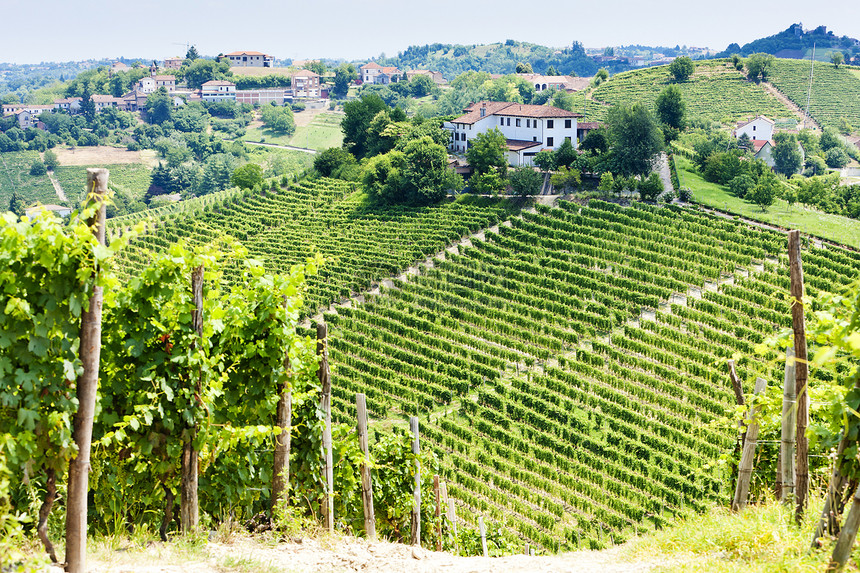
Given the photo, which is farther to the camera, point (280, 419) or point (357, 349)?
point (357, 349)

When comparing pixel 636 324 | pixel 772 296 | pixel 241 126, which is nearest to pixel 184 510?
pixel 636 324

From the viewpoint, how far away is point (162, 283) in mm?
8352

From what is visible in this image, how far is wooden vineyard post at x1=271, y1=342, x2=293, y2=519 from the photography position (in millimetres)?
9578

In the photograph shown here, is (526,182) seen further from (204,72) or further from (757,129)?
(204,72)

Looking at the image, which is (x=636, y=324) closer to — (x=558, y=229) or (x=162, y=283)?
(x=558, y=229)

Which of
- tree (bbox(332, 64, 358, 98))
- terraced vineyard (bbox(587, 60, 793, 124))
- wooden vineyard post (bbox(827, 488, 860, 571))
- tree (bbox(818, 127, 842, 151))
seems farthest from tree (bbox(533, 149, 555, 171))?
tree (bbox(332, 64, 358, 98))

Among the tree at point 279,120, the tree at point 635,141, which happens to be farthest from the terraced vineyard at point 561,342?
the tree at point 279,120

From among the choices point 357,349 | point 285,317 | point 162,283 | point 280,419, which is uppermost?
point 162,283

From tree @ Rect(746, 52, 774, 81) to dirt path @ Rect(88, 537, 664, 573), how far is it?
311 feet

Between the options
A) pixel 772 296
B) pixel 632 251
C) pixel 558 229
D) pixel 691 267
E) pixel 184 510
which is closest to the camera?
pixel 184 510

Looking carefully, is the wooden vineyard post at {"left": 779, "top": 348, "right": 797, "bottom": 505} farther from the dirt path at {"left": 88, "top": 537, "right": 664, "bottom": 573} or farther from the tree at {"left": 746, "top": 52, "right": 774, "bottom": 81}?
the tree at {"left": 746, "top": 52, "right": 774, "bottom": 81}

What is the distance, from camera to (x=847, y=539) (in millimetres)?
6211

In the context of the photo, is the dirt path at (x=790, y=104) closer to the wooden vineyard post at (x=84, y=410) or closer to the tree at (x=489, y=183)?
the tree at (x=489, y=183)

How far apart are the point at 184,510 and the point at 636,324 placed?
2811cm
